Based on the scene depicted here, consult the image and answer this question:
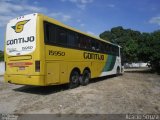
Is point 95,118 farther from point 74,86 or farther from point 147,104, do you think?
point 74,86

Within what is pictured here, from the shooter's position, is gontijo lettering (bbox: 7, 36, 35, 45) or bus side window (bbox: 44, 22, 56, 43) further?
bus side window (bbox: 44, 22, 56, 43)

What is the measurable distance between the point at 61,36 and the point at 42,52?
1839 millimetres

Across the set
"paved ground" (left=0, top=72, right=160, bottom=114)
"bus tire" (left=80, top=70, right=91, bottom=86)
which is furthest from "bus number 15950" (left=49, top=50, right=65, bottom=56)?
"bus tire" (left=80, top=70, right=91, bottom=86)

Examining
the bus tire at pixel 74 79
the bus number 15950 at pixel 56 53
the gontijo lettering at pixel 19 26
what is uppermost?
the gontijo lettering at pixel 19 26

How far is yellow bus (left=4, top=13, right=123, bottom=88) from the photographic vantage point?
33.4ft

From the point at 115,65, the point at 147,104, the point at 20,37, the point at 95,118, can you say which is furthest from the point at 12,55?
the point at 115,65

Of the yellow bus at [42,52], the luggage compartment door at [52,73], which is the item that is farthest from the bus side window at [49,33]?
the luggage compartment door at [52,73]

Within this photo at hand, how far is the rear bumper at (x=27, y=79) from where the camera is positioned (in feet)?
33.2

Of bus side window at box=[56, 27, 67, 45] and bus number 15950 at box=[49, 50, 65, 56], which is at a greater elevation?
bus side window at box=[56, 27, 67, 45]

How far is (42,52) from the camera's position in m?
10.1

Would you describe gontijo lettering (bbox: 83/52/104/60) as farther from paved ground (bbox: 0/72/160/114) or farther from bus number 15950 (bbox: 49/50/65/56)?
paved ground (bbox: 0/72/160/114)

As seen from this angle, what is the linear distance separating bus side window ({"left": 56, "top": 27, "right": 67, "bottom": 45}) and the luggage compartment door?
120 centimetres

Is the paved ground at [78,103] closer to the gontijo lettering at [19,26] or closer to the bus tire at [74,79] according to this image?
the bus tire at [74,79]

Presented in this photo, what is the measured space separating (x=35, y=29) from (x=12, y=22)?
182 cm
